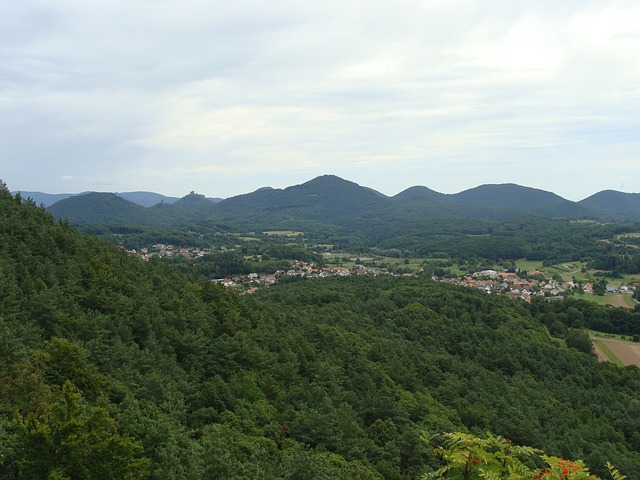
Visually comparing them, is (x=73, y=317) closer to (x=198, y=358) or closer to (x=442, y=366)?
(x=198, y=358)

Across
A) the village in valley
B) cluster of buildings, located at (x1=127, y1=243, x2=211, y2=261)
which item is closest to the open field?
the village in valley

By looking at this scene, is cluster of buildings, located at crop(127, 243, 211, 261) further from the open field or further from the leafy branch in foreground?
the leafy branch in foreground

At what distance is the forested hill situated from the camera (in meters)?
10.3

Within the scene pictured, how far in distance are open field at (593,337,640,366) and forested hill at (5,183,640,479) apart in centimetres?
858

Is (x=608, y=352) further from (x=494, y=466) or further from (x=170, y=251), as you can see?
(x=170, y=251)

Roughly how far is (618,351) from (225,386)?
5095 cm

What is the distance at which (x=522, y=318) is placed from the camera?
55156 millimetres

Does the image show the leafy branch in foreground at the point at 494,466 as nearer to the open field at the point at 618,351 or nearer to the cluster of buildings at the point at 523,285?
the open field at the point at 618,351

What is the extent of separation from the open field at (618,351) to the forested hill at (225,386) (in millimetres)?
8582

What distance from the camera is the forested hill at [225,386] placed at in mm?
10328

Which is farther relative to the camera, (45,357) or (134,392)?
(134,392)

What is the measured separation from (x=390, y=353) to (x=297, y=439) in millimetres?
15862

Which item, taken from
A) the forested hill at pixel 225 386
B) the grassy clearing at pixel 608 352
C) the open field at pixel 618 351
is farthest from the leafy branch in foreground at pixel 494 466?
the open field at pixel 618 351

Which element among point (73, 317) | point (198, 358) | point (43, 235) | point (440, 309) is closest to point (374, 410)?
point (198, 358)
